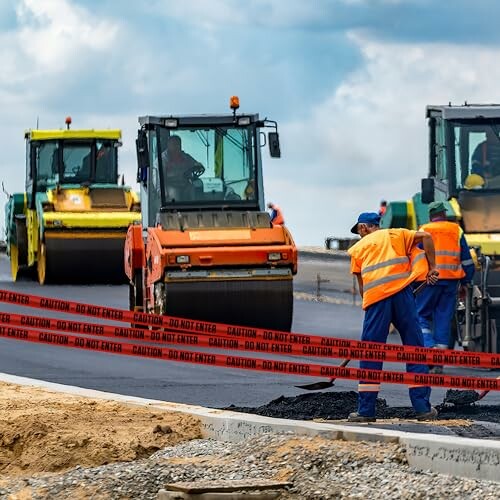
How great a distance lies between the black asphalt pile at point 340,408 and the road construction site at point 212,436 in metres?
0.01

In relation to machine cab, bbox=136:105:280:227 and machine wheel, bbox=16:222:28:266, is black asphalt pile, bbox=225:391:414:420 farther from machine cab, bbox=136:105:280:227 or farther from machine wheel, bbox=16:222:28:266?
machine wheel, bbox=16:222:28:266

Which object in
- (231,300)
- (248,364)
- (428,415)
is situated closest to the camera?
(428,415)

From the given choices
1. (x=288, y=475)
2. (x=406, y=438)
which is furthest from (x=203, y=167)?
(x=288, y=475)

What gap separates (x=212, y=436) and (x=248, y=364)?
73.2 inches

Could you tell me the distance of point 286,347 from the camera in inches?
484

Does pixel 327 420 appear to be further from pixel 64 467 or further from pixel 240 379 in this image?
pixel 240 379

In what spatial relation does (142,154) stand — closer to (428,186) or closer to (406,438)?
(428,186)

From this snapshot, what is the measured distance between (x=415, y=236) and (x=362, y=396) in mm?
1419

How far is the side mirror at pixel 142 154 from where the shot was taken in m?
20.9

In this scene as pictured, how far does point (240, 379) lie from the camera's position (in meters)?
15.7

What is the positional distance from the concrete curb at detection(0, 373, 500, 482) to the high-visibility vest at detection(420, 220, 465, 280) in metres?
5.79

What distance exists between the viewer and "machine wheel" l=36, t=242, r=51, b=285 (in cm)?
2788

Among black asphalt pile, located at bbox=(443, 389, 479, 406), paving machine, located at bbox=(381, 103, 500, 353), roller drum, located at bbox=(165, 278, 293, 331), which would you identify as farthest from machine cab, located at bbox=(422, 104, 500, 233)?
black asphalt pile, located at bbox=(443, 389, 479, 406)

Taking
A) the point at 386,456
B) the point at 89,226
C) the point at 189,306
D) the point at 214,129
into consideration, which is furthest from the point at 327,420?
the point at 89,226
